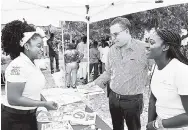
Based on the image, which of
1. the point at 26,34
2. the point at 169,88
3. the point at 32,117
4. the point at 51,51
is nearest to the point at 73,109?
the point at 32,117

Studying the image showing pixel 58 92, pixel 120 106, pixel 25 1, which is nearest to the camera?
pixel 58 92

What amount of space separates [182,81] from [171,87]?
89 millimetres

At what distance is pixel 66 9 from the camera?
404 cm

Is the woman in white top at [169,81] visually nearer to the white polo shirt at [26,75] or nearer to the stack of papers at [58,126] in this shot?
the stack of papers at [58,126]

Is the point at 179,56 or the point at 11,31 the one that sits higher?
the point at 11,31

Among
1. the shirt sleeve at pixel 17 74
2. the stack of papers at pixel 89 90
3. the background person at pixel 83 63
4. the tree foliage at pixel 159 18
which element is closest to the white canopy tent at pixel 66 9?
the stack of papers at pixel 89 90

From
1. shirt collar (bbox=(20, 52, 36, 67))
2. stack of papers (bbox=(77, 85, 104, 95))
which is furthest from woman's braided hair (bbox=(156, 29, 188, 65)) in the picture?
shirt collar (bbox=(20, 52, 36, 67))

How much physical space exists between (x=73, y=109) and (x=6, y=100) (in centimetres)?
55

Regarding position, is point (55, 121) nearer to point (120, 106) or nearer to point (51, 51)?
point (120, 106)

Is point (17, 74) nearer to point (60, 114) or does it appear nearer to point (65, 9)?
point (60, 114)

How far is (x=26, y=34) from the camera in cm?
159

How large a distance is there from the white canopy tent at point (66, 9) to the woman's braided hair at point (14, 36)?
1959 mm

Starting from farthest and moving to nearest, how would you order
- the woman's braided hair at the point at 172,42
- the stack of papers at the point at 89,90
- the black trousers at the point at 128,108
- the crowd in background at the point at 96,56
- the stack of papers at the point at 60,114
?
the crowd in background at the point at 96,56
the black trousers at the point at 128,108
the stack of papers at the point at 89,90
the stack of papers at the point at 60,114
the woman's braided hair at the point at 172,42

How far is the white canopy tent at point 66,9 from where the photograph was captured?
349 cm
